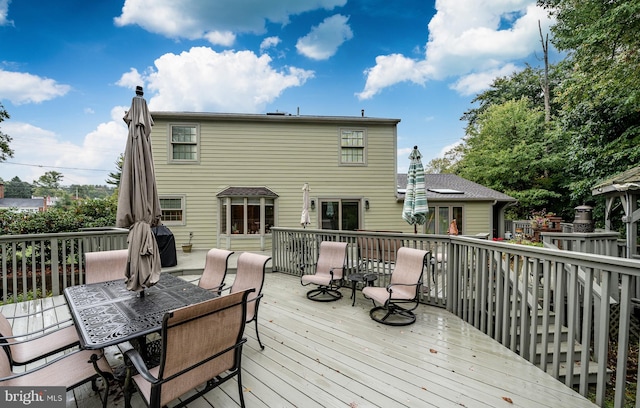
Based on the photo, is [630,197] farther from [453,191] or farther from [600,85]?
[453,191]

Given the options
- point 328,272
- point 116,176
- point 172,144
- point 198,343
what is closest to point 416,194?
point 328,272

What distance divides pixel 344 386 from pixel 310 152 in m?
8.44

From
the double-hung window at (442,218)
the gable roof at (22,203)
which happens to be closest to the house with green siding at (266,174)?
the double-hung window at (442,218)

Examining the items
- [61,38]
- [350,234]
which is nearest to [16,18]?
[61,38]

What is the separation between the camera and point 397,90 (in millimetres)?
13648

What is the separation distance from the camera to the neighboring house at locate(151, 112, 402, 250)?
898cm

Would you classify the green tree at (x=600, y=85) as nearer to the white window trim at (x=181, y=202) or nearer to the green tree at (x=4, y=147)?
the white window trim at (x=181, y=202)

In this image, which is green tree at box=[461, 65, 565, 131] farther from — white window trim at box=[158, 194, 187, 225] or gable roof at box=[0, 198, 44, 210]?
gable roof at box=[0, 198, 44, 210]

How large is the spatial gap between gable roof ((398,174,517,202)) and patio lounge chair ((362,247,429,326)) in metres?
6.63

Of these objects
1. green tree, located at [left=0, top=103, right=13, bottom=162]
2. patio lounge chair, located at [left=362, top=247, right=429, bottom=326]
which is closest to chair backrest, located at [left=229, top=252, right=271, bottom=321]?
patio lounge chair, located at [left=362, top=247, right=429, bottom=326]

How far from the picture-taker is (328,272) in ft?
15.0

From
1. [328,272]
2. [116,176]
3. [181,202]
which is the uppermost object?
[116,176]

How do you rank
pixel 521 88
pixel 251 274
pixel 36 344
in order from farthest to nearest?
pixel 521 88
pixel 251 274
pixel 36 344

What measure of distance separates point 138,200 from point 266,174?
727 centimetres
